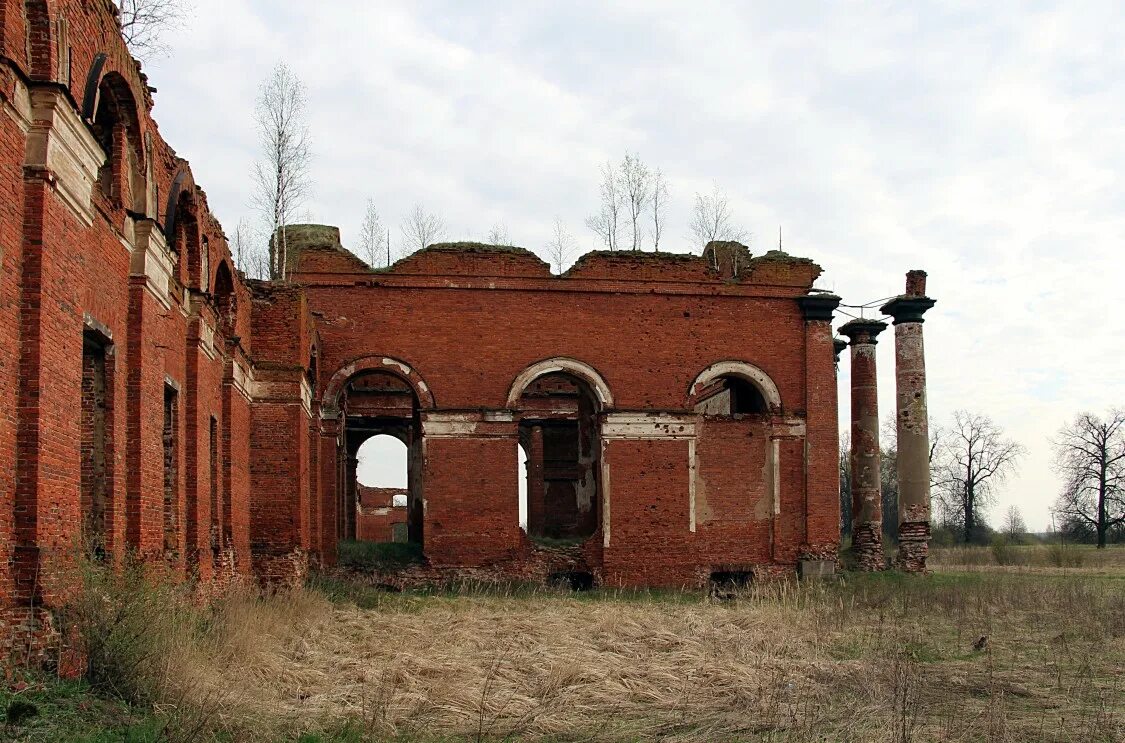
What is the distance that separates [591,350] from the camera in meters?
24.7

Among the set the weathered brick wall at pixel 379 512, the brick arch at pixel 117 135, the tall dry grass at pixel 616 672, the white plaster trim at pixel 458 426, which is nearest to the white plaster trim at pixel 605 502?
the white plaster trim at pixel 458 426

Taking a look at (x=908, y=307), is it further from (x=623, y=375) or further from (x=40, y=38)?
(x=40, y=38)

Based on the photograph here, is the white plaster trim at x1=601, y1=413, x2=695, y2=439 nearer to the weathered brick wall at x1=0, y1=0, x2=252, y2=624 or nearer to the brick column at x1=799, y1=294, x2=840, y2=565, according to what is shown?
the brick column at x1=799, y1=294, x2=840, y2=565

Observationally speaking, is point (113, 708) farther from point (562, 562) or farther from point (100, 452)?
point (562, 562)

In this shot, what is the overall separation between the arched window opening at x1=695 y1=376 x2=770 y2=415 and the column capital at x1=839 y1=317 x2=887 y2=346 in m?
3.17

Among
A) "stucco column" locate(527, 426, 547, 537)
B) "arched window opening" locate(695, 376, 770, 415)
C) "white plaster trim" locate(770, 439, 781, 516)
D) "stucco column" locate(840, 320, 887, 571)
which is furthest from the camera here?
"stucco column" locate(527, 426, 547, 537)

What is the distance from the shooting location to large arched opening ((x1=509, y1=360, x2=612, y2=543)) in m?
24.7

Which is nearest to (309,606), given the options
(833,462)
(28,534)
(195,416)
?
(195,416)

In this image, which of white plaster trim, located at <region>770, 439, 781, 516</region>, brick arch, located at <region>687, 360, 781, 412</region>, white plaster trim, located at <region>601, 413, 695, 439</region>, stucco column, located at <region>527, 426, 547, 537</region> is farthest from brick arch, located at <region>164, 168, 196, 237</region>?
stucco column, located at <region>527, 426, 547, 537</region>

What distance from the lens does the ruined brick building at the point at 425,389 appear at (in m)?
10.9

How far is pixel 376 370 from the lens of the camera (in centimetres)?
2400

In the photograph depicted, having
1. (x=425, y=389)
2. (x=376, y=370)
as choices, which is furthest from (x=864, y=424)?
(x=376, y=370)

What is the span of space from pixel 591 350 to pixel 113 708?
17648 mm

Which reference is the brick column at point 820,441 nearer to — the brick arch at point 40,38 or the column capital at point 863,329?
the column capital at point 863,329
